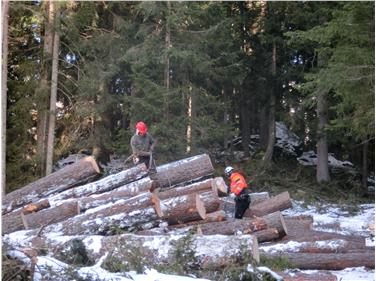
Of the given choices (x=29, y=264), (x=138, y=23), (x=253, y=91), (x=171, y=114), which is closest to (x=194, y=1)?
(x=138, y=23)

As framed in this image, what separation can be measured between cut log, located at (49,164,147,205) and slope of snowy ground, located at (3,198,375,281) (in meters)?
1.94

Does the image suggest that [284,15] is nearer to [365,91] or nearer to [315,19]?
[315,19]

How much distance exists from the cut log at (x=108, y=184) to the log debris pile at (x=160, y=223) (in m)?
0.02

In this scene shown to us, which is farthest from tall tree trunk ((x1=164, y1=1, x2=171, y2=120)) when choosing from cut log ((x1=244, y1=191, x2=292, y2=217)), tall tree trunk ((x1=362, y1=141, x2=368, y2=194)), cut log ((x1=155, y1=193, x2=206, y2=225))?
tall tree trunk ((x1=362, y1=141, x2=368, y2=194))

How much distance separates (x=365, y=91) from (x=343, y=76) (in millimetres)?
733

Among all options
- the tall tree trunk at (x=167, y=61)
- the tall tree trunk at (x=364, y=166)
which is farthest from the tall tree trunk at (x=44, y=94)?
the tall tree trunk at (x=364, y=166)

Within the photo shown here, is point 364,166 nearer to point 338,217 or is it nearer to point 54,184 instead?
point 338,217

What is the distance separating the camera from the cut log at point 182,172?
11703mm

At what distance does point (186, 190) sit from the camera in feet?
36.6

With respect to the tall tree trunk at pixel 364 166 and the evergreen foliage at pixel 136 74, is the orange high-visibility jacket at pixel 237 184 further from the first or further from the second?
the tall tree trunk at pixel 364 166

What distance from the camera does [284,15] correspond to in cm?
2238

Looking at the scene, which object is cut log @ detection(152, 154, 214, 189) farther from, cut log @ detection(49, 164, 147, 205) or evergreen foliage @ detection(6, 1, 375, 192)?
evergreen foliage @ detection(6, 1, 375, 192)

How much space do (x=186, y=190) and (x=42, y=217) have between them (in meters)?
3.16

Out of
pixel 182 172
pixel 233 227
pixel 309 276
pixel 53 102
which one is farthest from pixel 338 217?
pixel 53 102
